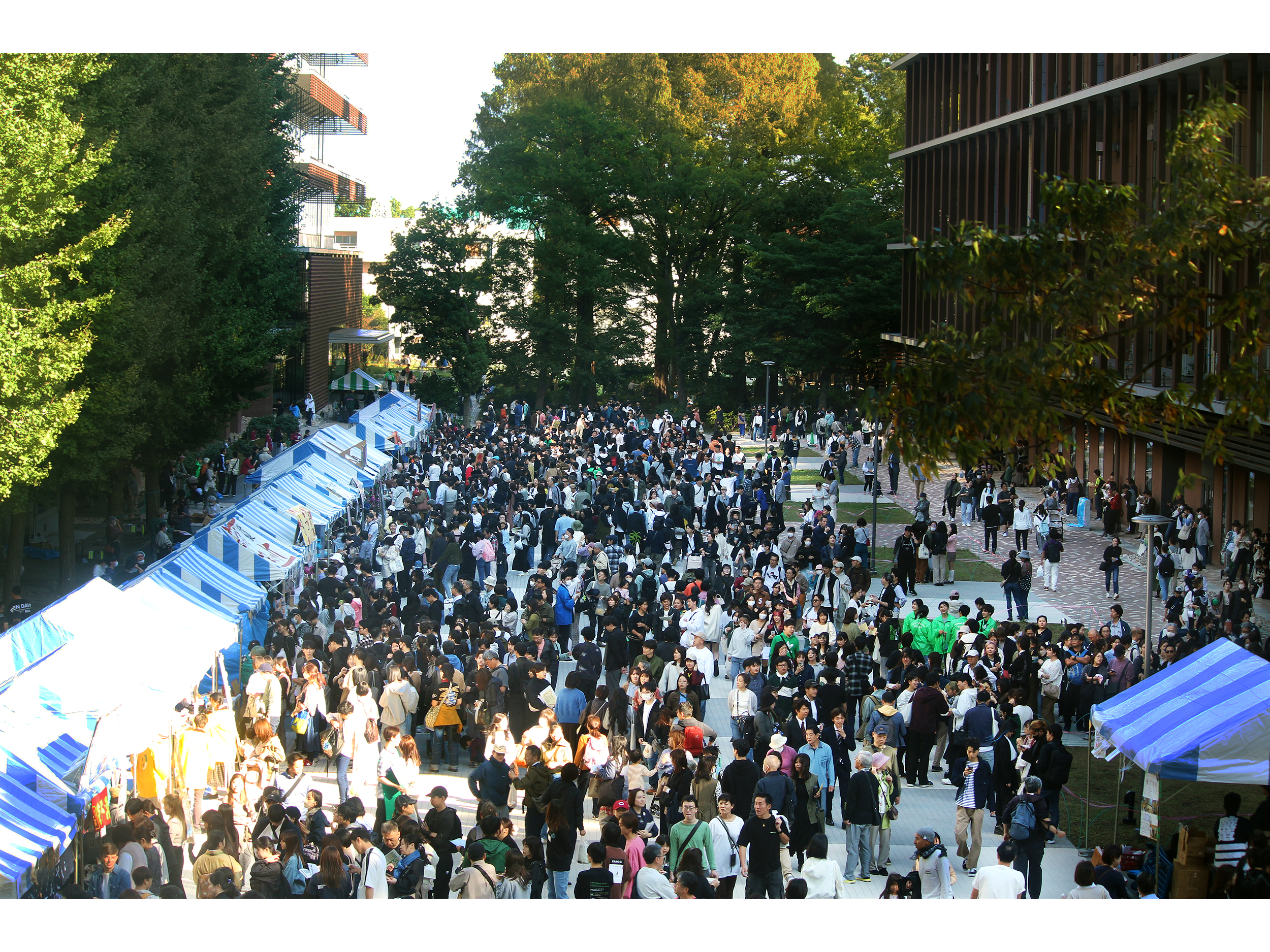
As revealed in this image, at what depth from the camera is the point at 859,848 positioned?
34.3 feet

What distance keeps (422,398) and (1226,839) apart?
39.7 metres

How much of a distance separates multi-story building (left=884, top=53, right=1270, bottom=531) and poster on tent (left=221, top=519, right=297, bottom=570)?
33.4ft

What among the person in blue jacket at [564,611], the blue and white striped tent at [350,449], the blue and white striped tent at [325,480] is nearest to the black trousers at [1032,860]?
the person in blue jacket at [564,611]

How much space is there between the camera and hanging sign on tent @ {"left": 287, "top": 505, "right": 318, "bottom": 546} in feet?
Answer: 63.7

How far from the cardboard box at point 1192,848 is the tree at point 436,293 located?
3932 centimetres

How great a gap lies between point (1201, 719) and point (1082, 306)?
3.64m

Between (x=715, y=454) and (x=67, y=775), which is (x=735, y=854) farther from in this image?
(x=715, y=454)

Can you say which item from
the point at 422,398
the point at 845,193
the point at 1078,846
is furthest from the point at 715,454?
the point at 1078,846

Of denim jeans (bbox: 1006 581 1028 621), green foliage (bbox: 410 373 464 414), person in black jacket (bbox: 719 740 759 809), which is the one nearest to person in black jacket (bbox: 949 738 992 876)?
person in black jacket (bbox: 719 740 759 809)

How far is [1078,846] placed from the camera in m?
11.5

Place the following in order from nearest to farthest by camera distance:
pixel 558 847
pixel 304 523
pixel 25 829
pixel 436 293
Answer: pixel 25 829
pixel 558 847
pixel 304 523
pixel 436 293

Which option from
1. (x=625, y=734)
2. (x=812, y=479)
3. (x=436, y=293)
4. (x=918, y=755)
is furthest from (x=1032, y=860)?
(x=436, y=293)

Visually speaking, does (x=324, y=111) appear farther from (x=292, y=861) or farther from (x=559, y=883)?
(x=292, y=861)

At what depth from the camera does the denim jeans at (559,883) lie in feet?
31.6
